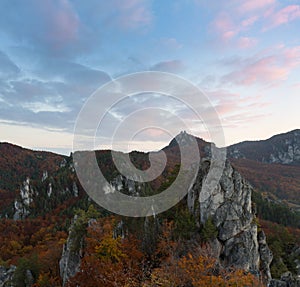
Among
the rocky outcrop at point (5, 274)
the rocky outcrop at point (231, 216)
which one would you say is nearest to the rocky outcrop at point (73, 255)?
the rocky outcrop at point (231, 216)

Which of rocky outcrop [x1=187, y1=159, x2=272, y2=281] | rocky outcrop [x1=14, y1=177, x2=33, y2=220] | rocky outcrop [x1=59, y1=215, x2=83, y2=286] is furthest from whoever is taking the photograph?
rocky outcrop [x1=14, y1=177, x2=33, y2=220]

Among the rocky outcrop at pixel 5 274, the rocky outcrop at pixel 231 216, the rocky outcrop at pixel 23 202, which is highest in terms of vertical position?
the rocky outcrop at pixel 231 216

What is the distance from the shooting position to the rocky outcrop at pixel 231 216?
29500 mm

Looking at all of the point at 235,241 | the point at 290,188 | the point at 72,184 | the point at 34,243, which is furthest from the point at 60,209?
the point at 290,188

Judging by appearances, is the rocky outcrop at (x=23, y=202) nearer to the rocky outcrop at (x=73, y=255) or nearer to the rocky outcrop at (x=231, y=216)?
the rocky outcrop at (x=73, y=255)

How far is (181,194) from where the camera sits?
34.5 meters

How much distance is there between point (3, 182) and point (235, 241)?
197022 mm

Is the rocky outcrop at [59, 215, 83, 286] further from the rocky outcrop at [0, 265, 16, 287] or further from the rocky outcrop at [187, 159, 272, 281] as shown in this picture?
the rocky outcrop at [0, 265, 16, 287]

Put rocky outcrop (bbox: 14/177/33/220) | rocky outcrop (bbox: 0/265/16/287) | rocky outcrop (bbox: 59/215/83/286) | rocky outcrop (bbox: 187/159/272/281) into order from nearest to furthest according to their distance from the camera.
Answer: rocky outcrop (bbox: 187/159/272/281) < rocky outcrop (bbox: 59/215/83/286) < rocky outcrop (bbox: 0/265/16/287) < rocky outcrop (bbox: 14/177/33/220)

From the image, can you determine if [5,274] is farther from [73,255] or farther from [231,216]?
[231,216]

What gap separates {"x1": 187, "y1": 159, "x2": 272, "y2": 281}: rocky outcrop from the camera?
96.8ft

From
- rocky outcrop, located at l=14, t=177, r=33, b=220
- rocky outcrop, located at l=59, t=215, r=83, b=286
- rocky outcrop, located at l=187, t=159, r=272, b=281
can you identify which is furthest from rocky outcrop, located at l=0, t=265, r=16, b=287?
rocky outcrop, located at l=14, t=177, r=33, b=220

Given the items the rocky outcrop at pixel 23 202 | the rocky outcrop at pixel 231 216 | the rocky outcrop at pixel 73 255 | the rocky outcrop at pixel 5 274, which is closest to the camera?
the rocky outcrop at pixel 231 216

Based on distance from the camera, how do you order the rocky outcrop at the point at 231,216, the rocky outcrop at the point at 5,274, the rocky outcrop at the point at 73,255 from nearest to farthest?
the rocky outcrop at the point at 231,216, the rocky outcrop at the point at 73,255, the rocky outcrop at the point at 5,274
